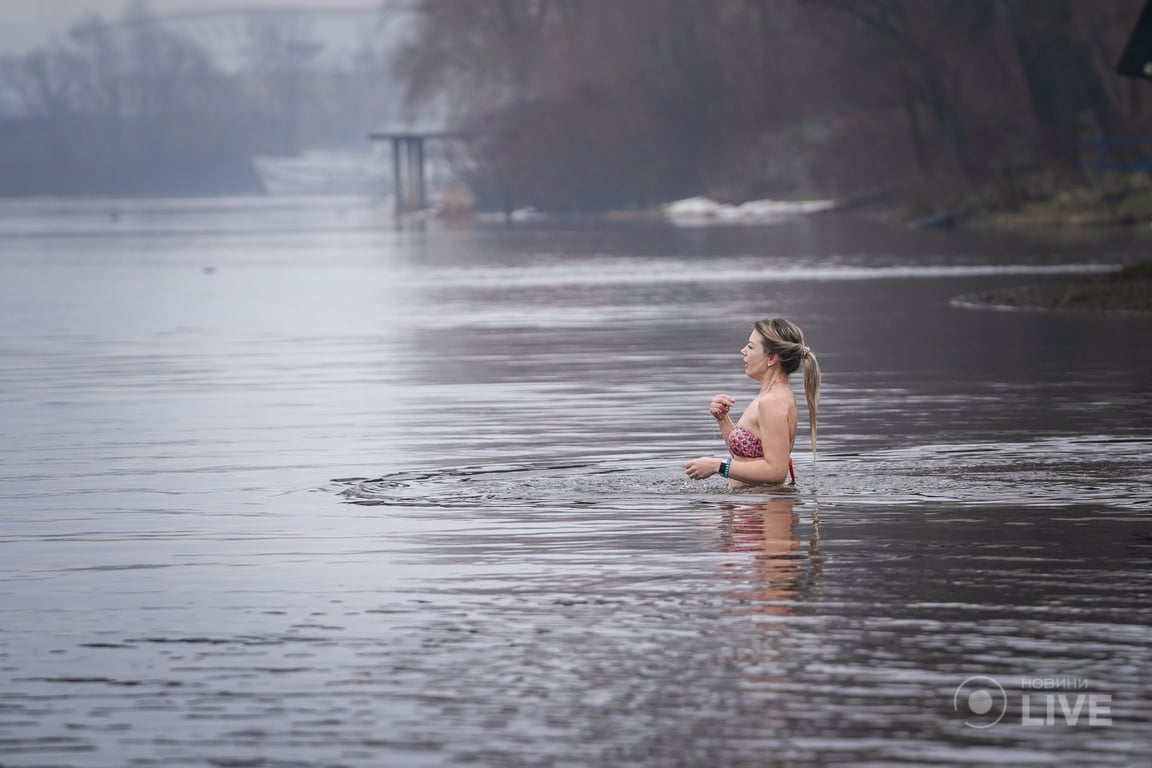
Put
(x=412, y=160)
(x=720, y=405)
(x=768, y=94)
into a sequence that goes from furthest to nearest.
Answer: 1. (x=412, y=160)
2. (x=768, y=94)
3. (x=720, y=405)

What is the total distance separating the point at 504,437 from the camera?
16.3 m

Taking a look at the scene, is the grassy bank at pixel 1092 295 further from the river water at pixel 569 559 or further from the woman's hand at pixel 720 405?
the woman's hand at pixel 720 405

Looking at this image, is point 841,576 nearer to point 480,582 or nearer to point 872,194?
point 480,582

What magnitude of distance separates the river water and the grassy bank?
2335mm

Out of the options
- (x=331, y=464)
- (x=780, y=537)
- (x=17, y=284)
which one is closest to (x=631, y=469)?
(x=331, y=464)

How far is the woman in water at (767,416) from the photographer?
1222 cm

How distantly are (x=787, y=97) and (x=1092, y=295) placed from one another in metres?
73.4

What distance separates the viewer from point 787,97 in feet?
334

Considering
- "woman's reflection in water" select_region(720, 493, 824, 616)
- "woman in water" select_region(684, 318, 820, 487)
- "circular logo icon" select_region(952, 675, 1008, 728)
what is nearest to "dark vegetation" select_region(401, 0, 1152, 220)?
"woman in water" select_region(684, 318, 820, 487)

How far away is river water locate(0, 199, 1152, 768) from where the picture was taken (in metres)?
7.30

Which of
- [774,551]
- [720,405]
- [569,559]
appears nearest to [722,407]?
[720,405]

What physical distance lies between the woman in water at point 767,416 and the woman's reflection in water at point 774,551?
21cm

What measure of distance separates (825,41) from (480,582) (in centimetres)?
6981

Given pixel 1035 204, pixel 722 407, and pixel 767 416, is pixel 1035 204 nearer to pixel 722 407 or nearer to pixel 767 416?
pixel 767 416
